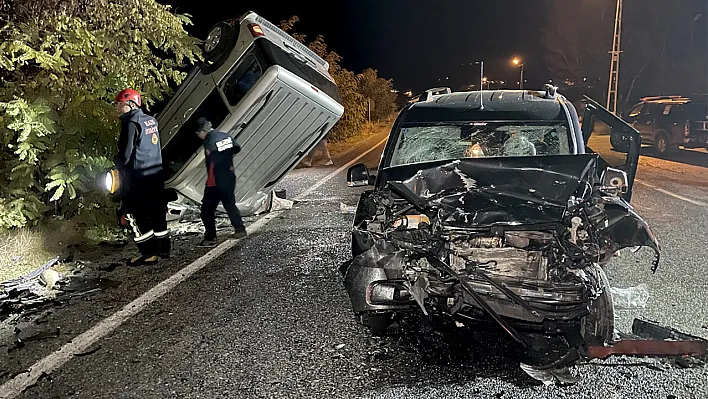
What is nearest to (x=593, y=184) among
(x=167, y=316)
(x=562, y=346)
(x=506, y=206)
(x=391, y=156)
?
(x=506, y=206)

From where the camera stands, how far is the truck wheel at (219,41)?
7.01 meters

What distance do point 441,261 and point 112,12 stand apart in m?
5.73

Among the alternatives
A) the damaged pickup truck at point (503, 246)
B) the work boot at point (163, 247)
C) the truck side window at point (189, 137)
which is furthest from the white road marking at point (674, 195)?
the work boot at point (163, 247)

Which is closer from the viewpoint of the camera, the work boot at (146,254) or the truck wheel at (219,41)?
the work boot at (146,254)

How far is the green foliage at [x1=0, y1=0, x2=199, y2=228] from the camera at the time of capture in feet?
20.9

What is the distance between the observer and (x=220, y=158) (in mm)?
6789

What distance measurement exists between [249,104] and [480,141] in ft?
9.21

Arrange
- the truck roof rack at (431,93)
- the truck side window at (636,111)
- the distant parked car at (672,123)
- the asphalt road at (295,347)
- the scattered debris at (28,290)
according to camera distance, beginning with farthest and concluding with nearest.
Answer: the truck side window at (636,111) → the distant parked car at (672,123) → the truck roof rack at (431,93) → the scattered debris at (28,290) → the asphalt road at (295,347)

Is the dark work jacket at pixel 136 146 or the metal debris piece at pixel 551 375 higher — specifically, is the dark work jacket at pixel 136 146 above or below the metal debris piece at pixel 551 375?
above

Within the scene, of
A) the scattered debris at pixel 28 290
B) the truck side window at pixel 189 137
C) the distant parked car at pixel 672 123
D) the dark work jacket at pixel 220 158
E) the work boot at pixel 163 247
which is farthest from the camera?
the distant parked car at pixel 672 123

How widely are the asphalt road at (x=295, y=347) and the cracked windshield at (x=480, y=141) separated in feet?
4.75

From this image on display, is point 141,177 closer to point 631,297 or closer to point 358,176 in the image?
point 358,176

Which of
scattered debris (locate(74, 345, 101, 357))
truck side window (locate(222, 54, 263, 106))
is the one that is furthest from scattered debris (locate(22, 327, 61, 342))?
truck side window (locate(222, 54, 263, 106))

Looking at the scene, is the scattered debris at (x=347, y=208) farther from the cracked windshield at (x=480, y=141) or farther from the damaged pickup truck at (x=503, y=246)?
the damaged pickup truck at (x=503, y=246)
